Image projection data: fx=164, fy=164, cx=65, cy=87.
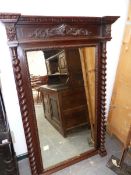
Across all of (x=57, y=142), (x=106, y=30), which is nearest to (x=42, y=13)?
(x=106, y=30)

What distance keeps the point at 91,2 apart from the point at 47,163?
76.4 inches

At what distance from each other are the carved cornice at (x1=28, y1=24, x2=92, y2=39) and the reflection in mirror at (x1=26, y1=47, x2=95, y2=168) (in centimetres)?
15

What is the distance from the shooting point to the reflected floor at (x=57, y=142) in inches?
70.6

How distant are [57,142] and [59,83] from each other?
72 cm

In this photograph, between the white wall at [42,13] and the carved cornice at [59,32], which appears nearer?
the carved cornice at [59,32]

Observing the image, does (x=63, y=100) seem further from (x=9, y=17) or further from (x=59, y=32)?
(x=9, y=17)

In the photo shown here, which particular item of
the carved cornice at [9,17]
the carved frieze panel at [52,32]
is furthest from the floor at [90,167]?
the carved cornice at [9,17]

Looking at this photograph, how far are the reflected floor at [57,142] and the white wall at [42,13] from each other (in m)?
0.32

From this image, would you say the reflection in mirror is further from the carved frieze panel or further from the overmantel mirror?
the carved frieze panel

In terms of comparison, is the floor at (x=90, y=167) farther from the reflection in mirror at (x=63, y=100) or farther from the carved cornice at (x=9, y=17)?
the carved cornice at (x=9, y=17)

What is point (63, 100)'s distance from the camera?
6.13 feet

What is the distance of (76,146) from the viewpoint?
206 centimetres

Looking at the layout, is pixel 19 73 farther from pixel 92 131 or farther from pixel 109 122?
pixel 109 122

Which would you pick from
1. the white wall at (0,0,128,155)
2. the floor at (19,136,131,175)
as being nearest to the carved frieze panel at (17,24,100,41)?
the white wall at (0,0,128,155)
